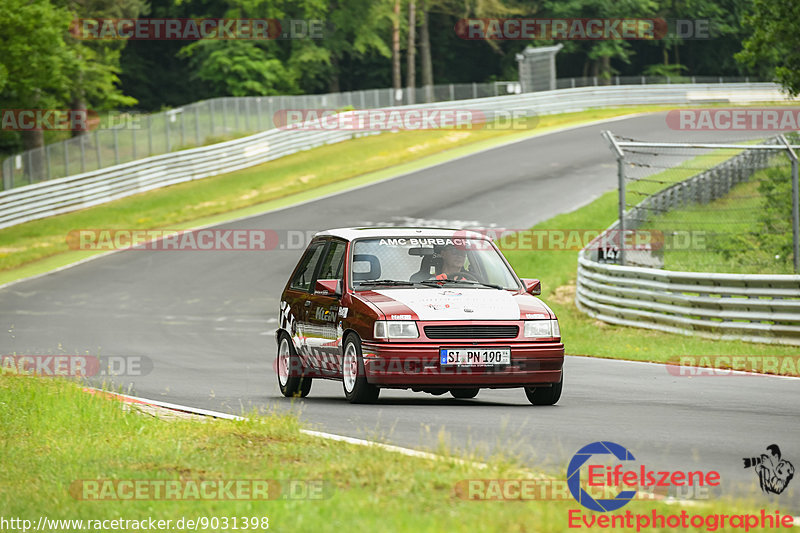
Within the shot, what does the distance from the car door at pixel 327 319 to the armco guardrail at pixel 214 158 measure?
26.9 meters

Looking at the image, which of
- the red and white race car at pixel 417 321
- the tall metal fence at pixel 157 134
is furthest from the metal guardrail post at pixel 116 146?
the red and white race car at pixel 417 321

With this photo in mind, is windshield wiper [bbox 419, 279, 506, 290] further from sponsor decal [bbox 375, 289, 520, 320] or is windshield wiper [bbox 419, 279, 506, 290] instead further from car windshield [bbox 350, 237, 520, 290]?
sponsor decal [bbox 375, 289, 520, 320]

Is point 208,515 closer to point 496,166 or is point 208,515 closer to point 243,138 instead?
point 496,166

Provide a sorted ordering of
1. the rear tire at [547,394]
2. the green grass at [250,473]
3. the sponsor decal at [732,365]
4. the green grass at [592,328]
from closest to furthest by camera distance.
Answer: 1. the green grass at [250,473]
2. the rear tire at [547,394]
3. the sponsor decal at [732,365]
4. the green grass at [592,328]

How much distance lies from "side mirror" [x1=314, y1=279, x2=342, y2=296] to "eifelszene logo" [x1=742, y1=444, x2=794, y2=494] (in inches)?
181

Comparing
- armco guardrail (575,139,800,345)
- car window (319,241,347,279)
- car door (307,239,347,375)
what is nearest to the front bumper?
car door (307,239,347,375)

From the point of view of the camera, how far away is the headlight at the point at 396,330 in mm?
10430

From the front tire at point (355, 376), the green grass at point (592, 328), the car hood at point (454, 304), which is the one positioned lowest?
the green grass at point (592, 328)

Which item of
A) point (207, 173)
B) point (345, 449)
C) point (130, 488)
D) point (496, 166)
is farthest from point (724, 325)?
point (207, 173)

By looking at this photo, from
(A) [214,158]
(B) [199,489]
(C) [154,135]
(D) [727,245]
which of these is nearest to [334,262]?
(B) [199,489]

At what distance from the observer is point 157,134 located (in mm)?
41500

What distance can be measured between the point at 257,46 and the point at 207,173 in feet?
97.4

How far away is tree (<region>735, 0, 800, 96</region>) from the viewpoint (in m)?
22.8

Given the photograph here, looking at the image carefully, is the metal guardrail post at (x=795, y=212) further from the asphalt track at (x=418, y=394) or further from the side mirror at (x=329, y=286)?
the side mirror at (x=329, y=286)
